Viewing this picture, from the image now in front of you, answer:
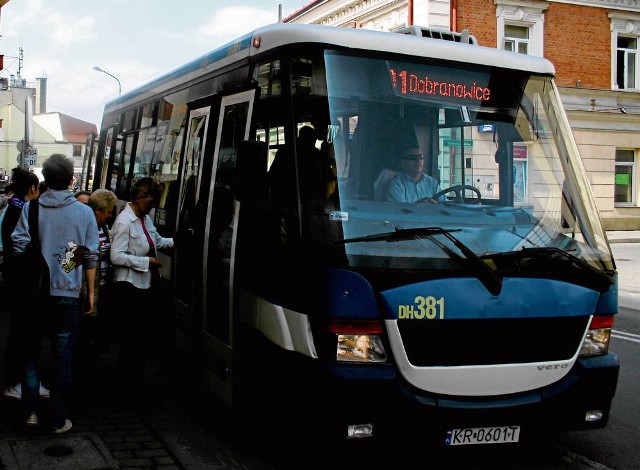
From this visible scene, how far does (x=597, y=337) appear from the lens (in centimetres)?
515

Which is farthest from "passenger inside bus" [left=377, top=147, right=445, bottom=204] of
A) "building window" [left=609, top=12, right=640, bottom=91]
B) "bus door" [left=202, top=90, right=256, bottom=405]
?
"building window" [left=609, top=12, right=640, bottom=91]

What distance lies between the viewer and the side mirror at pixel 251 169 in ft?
16.4

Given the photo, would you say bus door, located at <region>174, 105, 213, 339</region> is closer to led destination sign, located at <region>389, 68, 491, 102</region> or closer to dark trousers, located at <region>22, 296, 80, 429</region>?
dark trousers, located at <region>22, 296, 80, 429</region>

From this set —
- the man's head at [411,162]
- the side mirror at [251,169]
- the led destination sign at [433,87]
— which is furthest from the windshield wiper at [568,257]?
the side mirror at [251,169]

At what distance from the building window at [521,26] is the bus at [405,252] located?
2335 centimetres

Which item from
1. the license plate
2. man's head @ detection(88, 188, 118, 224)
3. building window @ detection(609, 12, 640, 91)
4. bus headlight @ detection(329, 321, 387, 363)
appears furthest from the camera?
building window @ detection(609, 12, 640, 91)

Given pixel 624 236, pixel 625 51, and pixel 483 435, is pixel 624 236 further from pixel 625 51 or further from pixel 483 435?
pixel 483 435

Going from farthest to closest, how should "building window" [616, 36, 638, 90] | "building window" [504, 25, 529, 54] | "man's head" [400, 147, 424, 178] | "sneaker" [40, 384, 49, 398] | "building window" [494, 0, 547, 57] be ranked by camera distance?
1. "building window" [616, 36, 638, 90]
2. "building window" [504, 25, 529, 54]
3. "building window" [494, 0, 547, 57]
4. "sneaker" [40, 384, 49, 398]
5. "man's head" [400, 147, 424, 178]

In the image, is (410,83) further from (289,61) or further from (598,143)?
(598,143)

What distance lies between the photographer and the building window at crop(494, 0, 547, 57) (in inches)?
1105

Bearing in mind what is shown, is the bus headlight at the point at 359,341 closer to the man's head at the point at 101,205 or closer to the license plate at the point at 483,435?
the license plate at the point at 483,435

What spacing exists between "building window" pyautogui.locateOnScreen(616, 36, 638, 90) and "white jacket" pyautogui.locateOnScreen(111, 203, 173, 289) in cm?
2714

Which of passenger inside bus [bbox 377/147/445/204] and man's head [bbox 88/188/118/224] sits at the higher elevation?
passenger inside bus [bbox 377/147/445/204]

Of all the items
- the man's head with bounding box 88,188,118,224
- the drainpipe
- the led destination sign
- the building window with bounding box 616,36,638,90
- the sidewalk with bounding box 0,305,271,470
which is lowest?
the sidewalk with bounding box 0,305,271,470
